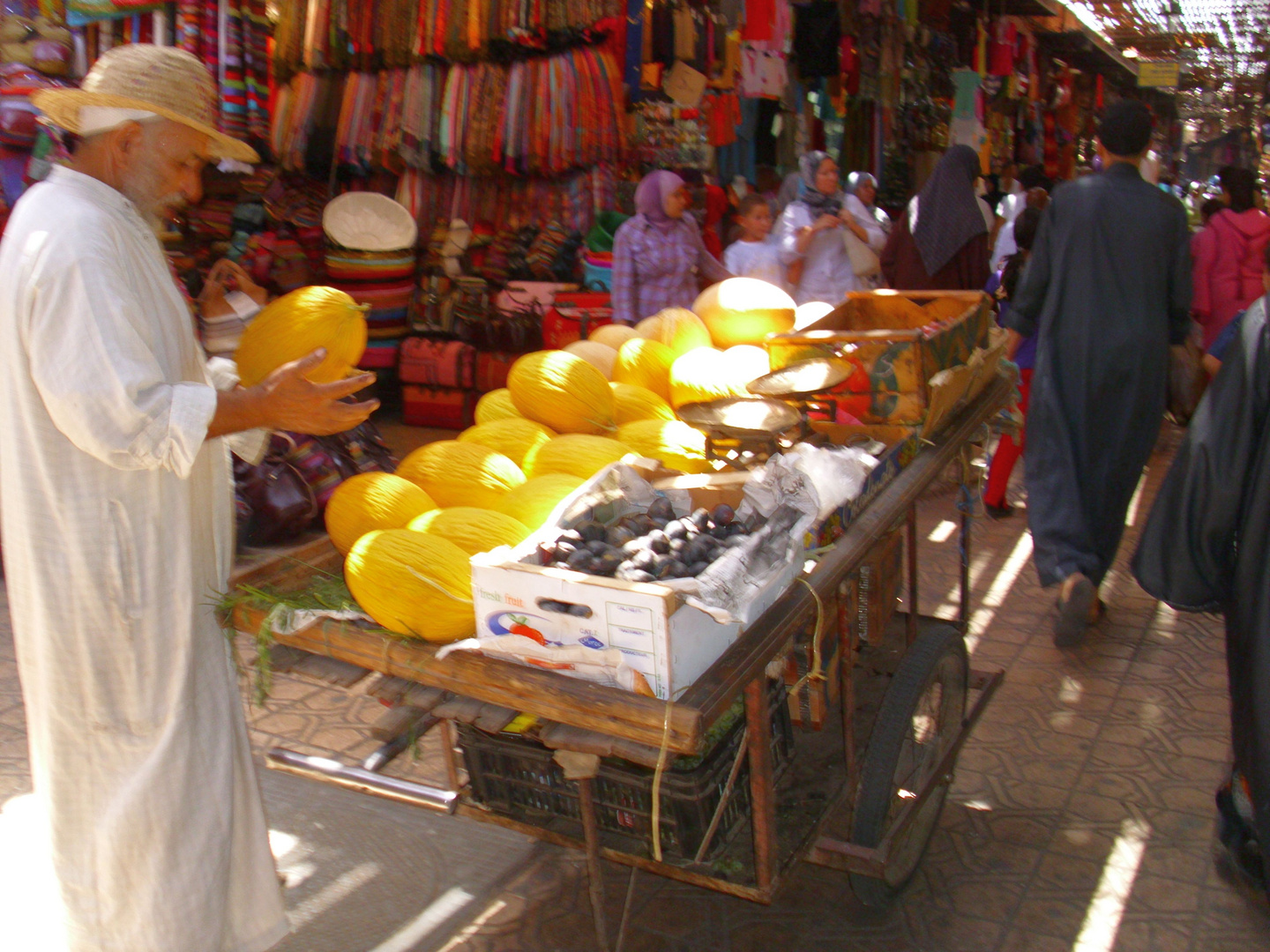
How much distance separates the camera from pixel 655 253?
5703mm

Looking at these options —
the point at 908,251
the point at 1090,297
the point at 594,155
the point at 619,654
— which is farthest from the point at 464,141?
the point at 619,654

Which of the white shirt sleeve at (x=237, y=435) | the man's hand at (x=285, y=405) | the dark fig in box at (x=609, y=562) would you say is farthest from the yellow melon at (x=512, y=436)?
the dark fig in box at (x=609, y=562)

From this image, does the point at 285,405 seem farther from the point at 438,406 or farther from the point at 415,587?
the point at 438,406

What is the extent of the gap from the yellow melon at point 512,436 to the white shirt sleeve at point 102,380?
2.83 feet

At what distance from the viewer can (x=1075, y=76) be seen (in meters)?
15.5

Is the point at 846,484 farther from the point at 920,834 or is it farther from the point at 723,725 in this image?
the point at 920,834

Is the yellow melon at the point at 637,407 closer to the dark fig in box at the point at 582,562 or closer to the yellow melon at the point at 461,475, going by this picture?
the yellow melon at the point at 461,475

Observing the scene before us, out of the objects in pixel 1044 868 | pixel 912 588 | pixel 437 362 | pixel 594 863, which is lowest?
pixel 1044 868

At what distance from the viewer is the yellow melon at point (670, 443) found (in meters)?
2.57

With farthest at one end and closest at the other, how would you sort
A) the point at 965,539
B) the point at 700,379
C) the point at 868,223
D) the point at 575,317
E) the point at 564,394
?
the point at 575,317
the point at 868,223
the point at 965,539
the point at 700,379
the point at 564,394

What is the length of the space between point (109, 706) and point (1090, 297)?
340 cm

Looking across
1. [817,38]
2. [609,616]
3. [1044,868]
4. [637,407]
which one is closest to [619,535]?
[609,616]

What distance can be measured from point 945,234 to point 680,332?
2949 mm

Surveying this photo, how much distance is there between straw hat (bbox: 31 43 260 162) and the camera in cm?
181
